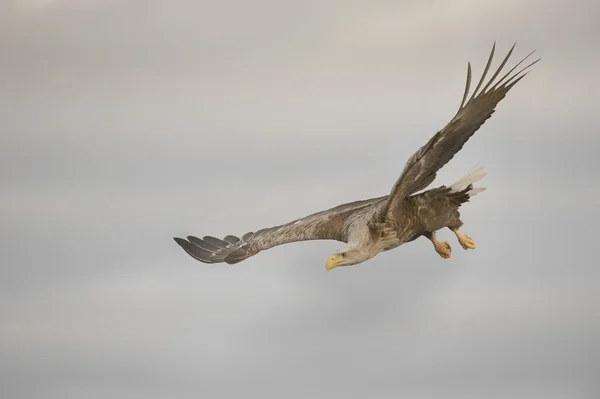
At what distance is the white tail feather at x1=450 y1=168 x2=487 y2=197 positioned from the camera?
25572mm

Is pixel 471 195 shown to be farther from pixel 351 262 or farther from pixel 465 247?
pixel 351 262

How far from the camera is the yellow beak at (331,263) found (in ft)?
78.8

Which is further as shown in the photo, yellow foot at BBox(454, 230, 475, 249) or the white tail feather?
yellow foot at BBox(454, 230, 475, 249)

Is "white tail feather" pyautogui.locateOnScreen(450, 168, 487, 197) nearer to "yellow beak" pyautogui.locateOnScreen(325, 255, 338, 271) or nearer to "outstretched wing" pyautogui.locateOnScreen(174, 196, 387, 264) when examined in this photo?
"outstretched wing" pyautogui.locateOnScreen(174, 196, 387, 264)

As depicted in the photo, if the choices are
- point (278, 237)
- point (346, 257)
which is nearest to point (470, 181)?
point (346, 257)

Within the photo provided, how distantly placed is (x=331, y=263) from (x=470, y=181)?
3.52 m

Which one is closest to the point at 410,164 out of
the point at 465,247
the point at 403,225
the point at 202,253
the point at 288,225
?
the point at 403,225

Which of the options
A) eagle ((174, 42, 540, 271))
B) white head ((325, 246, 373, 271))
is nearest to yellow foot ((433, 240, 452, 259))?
eagle ((174, 42, 540, 271))

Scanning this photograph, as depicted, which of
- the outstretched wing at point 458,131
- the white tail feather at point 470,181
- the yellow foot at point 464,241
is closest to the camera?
the outstretched wing at point 458,131

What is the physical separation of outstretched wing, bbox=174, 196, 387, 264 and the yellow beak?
159cm

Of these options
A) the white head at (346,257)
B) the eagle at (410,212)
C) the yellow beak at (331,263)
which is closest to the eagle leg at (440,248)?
the eagle at (410,212)

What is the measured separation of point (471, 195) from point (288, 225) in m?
4.46

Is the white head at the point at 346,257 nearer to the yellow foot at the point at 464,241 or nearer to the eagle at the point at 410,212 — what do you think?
the eagle at the point at 410,212

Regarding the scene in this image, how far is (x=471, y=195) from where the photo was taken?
84.4 ft
